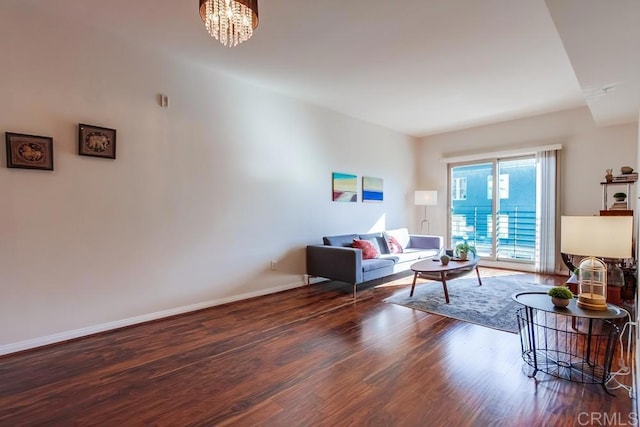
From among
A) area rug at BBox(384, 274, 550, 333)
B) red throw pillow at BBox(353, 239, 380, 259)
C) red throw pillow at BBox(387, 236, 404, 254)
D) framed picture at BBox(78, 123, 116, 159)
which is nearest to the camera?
framed picture at BBox(78, 123, 116, 159)

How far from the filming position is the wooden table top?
392cm

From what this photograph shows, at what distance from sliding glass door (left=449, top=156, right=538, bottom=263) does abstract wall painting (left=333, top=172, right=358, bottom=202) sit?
254cm

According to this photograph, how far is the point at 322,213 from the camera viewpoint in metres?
5.04

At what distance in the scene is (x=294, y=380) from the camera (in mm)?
2133

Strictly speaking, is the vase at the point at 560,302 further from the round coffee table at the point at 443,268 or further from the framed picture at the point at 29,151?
the framed picture at the point at 29,151

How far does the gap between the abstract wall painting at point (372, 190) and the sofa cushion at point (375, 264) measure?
155 centimetres

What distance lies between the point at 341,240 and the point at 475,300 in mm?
2026

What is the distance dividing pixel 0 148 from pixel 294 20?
2614 mm

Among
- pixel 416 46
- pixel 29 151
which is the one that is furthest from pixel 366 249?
pixel 29 151

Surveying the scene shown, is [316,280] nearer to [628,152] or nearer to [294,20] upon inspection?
[294,20]

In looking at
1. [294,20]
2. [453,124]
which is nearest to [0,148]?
[294,20]

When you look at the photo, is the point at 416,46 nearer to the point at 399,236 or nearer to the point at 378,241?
the point at 378,241

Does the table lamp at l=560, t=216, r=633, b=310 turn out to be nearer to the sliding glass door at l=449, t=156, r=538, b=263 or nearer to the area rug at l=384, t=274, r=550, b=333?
the area rug at l=384, t=274, r=550, b=333

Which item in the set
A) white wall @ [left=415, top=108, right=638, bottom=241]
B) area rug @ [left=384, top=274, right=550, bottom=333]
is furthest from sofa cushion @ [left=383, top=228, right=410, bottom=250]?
white wall @ [left=415, top=108, right=638, bottom=241]
